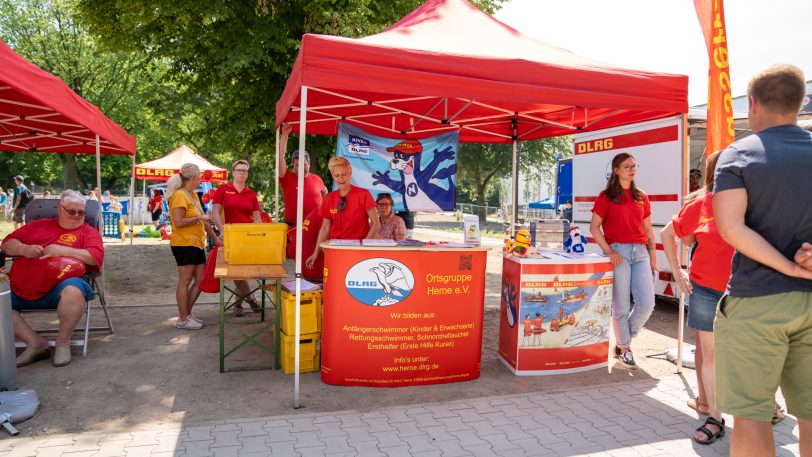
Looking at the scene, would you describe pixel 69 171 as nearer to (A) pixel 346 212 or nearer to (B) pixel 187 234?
(B) pixel 187 234

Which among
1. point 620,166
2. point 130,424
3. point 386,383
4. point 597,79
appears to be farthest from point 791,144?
point 130,424

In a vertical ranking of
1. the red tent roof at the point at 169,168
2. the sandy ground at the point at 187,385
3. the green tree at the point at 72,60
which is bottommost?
the sandy ground at the point at 187,385

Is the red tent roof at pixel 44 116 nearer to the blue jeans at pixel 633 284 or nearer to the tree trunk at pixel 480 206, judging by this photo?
the blue jeans at pixel 633 284

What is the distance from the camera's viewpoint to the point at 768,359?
1999mm

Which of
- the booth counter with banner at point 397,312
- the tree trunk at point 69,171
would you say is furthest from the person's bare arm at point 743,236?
the tree trunk at point 69,171

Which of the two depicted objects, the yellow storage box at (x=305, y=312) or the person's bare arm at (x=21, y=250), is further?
the person's bare arm at (x=21, y=250)

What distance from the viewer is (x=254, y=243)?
14.9 feet

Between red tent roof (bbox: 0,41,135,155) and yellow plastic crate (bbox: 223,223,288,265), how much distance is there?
1791 mm

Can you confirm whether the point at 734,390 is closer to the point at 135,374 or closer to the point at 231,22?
the point at 135,374

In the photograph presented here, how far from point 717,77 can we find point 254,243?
13.8ft

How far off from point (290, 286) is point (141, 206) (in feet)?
78.4

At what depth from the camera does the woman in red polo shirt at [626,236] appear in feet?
14.9

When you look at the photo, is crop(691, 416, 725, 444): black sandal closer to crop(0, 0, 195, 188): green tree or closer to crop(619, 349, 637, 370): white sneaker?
crop(619, 349, 637, 370): white sneaker

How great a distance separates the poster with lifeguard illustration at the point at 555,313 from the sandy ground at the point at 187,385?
5.9 inches
